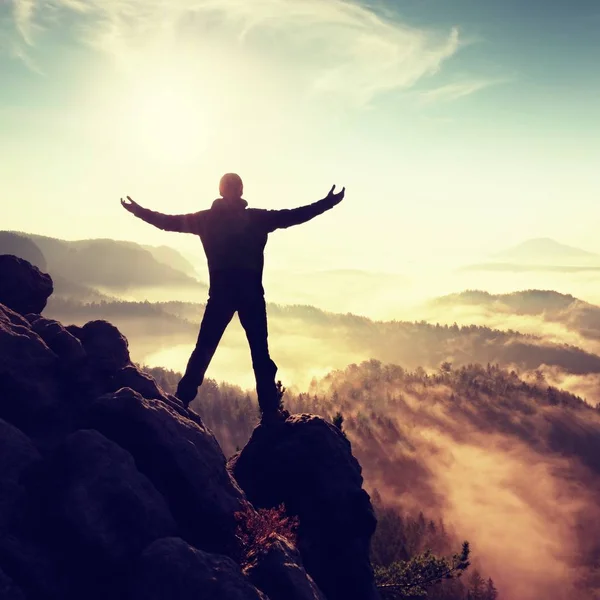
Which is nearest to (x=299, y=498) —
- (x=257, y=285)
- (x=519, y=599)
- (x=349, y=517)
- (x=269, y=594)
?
(x=349, y=517)

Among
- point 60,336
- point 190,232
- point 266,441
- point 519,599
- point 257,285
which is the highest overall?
point 190,232

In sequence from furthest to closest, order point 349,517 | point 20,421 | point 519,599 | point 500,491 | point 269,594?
point 500,491, point 519,599, point 349,517, point 20,421, point 269,594

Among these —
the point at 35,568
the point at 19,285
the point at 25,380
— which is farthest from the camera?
the point at 19,285

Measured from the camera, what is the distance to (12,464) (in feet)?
28.9

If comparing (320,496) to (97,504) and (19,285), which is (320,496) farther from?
(19,285)

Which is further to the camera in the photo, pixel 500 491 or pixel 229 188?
pixel 500 491

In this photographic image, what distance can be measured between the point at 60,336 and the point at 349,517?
7.81 meters

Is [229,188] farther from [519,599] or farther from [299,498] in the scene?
[519,599]

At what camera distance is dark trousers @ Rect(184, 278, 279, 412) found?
13031 millimetres

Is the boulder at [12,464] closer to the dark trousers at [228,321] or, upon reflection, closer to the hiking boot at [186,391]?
the hiking boot at [186,391]

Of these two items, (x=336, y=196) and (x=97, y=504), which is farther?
(x=336, y=196)

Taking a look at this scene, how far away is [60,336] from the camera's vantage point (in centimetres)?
1233

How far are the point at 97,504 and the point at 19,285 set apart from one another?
738cm

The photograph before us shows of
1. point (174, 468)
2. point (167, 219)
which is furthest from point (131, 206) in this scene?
point (174, 468)
